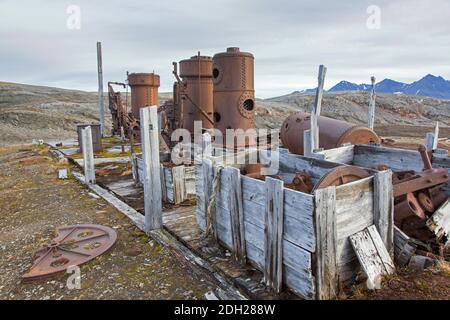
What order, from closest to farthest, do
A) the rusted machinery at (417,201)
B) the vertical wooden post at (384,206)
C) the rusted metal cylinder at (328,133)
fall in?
the vertical wooden post at (384,206) < the rusted machinery at (417,201) < the rusted metal cylinder at (328,133)

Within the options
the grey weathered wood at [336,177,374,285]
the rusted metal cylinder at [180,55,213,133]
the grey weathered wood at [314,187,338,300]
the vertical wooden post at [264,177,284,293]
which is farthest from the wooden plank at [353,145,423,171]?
the rusted metal cylinder at [180,55,213,133]

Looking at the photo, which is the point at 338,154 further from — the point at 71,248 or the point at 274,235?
the point at 71,248

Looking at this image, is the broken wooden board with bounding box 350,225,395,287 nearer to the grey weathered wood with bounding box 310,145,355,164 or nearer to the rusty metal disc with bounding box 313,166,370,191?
the rusty metal disc with bounding box 313,166,370,191

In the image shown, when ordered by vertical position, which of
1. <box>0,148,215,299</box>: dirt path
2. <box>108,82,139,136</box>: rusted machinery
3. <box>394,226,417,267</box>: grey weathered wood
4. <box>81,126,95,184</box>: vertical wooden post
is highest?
<box>108,82,139,136</box>: rusted machinery

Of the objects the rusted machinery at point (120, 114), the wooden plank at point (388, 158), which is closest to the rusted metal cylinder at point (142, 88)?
the rusted machinery at point (120, 114)

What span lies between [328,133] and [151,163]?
4683 mm

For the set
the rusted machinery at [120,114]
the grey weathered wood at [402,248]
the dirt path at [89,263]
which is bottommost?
the dirt path at [89,263]

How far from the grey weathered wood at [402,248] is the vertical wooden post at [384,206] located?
124mm

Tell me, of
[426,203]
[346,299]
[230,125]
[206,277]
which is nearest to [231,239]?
[206,277]

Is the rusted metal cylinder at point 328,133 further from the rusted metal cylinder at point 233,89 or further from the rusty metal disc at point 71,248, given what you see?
the rusty metal disc at point 71,248

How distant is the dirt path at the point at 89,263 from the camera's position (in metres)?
4.11

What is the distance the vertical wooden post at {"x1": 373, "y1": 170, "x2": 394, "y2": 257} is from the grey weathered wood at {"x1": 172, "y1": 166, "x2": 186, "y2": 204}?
4.37 meters

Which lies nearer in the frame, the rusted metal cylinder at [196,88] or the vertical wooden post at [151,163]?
the vertical wooden post at [151,163]

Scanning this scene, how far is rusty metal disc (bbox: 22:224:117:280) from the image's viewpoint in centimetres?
461
